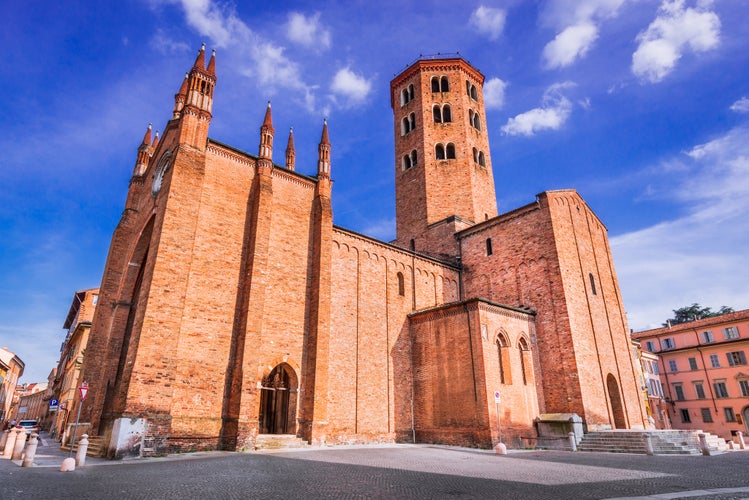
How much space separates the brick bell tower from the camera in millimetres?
28547

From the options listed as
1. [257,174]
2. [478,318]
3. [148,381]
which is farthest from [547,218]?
[148,381]

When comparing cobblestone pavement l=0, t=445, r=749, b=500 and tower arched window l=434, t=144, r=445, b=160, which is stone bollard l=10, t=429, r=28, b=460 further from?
tower arched window l=434, t=144, r=445, b=160

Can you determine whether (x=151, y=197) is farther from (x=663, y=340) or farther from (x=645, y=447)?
(x=663, y=340)

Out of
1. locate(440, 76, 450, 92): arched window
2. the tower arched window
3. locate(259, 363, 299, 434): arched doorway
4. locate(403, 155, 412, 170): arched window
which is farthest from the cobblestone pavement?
locate(440, 76, 450, 92): arched window

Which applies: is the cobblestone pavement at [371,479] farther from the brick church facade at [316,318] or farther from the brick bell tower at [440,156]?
the brick bell tower at [440,156]

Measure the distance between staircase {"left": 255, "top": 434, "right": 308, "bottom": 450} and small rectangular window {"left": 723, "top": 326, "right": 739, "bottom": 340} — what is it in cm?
4204

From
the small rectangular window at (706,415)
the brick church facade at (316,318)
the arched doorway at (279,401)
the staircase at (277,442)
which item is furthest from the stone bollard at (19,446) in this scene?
the small rectangular window at (706,415)

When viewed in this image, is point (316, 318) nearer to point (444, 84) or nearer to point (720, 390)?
point (444, 84)

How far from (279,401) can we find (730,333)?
41.6 meters

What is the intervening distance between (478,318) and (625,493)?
12145mm

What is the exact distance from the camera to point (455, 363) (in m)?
19.8

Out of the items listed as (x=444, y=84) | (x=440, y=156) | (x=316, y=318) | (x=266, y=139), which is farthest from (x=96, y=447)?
(x=444, y=84)

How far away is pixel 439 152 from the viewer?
30234 millimetres

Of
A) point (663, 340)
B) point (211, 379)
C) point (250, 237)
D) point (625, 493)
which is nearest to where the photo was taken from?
point (625, 493)
